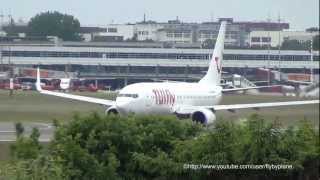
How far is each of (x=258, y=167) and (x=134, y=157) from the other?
104 inches

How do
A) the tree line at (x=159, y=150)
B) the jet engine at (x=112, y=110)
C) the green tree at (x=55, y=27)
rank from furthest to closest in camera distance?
the green tree at (x=55, y=27)
the jet engine at (x=112, y=110)
the tree line at (x=159, y=150)

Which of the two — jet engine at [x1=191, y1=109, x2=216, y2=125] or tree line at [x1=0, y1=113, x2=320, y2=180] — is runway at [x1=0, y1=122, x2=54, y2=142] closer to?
tree line at [x1=0, y1=113, x2=320, y2=180]

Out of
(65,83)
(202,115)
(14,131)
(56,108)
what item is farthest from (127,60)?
(65,83)

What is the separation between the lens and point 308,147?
13.6 metres

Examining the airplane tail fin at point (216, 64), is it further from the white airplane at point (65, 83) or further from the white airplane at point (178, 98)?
the white airplane at point (65, 83)

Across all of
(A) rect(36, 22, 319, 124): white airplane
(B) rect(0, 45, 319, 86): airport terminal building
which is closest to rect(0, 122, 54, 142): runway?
(B) rect(0, 45, 319, 86): airport terminal building

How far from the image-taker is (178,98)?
3077 centimetres

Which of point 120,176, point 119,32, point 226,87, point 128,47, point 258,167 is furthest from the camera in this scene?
point 226,87

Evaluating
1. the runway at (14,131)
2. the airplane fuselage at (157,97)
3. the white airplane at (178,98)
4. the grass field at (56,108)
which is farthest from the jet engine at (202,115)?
the runway at (14,131)

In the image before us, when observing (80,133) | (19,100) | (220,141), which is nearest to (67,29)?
(19,100)

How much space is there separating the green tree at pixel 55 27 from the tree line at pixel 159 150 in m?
10.2

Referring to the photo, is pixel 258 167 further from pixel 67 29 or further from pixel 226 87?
pixel 226 87

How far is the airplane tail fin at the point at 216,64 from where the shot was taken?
2827cm

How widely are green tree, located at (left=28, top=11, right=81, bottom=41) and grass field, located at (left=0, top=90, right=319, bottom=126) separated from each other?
86.5 inches
